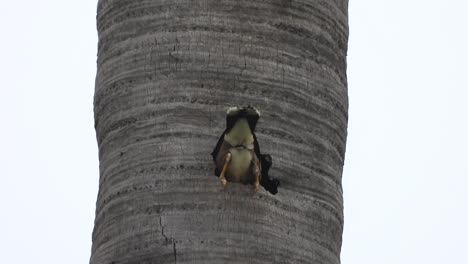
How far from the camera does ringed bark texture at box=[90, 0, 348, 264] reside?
3352 mm

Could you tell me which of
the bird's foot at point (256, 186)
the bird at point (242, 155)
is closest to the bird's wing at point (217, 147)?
the bird at point (242, 155)

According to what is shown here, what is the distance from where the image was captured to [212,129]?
349 cm

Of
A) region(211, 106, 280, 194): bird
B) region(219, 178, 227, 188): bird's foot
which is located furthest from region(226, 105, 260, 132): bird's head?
region(219, 178, 227, 188): bird's foot

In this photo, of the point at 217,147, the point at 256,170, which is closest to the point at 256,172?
the point at 256,170

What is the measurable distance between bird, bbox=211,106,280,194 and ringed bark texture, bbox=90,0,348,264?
3 centimetres

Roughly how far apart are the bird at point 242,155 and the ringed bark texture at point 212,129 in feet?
0.10

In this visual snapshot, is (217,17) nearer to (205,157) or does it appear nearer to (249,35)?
(249,35)

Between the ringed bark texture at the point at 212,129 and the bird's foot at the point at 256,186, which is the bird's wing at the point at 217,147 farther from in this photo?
the bird's foot at the point at 256,186

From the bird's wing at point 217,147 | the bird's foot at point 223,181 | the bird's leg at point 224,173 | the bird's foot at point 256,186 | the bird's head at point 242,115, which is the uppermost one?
the bird's head at point 242,115

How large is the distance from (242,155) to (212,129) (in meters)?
0.11

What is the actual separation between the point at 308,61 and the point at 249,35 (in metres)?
0.18

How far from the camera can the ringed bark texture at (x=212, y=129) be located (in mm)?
3352

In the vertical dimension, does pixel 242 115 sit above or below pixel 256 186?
above

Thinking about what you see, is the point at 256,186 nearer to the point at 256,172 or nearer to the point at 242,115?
the point at 256,172
